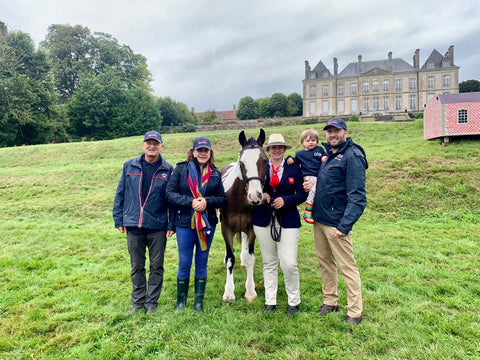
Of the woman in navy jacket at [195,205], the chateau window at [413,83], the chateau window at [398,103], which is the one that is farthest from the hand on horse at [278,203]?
the chateau window at [413,83]

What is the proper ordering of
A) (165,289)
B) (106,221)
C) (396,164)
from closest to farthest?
(165,289), (106,221), (396,164)

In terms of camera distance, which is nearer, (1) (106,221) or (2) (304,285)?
(2) (304,285)

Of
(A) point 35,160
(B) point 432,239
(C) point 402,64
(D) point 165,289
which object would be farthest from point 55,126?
(C) point 402,64

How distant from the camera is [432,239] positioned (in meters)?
6.51

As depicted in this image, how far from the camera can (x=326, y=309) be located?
12.2 feet

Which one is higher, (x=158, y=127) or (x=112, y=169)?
(x=158, y=127)

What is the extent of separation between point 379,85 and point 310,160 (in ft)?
186

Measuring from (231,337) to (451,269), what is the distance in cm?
412

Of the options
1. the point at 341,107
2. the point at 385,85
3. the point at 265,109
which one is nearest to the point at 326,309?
the point at 265,109

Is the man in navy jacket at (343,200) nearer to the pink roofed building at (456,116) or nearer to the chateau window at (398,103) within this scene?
the pink roofed building at (456,116)

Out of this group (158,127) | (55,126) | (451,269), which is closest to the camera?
(451,269)

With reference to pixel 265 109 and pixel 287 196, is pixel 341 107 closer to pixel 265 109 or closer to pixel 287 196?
pixel 265 109

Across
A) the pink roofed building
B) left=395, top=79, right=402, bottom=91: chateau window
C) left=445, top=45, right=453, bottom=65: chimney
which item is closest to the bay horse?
the pink roofed building

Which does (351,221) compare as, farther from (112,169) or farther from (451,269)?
(112,169)
